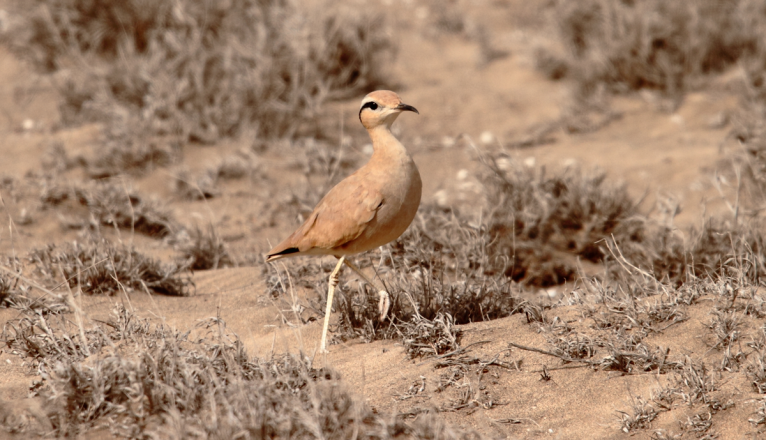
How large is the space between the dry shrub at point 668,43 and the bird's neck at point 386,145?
543 centimetres

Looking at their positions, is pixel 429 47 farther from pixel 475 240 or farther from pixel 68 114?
pixel 475 240

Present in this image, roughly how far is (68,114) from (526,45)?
576cm

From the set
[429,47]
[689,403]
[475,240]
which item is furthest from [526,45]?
[689,403]

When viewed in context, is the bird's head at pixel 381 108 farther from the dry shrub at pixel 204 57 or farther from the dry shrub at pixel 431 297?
the dry shrub at pixel 204 57

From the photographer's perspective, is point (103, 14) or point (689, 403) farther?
point (103, 14)

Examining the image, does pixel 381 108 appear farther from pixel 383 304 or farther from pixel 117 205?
pixel 117 205

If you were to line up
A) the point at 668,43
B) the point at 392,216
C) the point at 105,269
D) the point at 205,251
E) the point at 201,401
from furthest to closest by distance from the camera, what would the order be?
the point at 668,43, the point at 205,251, the point at 105,269, the point at 392,216, the point at 201,401

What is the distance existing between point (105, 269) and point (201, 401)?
189cm

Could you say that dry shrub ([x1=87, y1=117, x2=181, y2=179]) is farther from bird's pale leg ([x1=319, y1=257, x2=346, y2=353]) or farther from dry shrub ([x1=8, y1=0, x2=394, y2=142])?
bird's pale leg ([x1=319, y1=257, x2=346, y2=353])

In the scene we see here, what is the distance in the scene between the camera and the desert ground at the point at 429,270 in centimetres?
306

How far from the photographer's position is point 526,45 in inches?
379

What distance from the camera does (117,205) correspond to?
5.88 m

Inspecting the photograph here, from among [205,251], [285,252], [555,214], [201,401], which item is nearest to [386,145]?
[285,252]

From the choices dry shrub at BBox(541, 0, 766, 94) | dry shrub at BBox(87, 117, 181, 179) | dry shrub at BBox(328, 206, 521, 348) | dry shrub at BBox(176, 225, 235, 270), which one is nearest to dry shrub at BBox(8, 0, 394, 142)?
dry shrub at BBox(87, 117, 181, 179)
